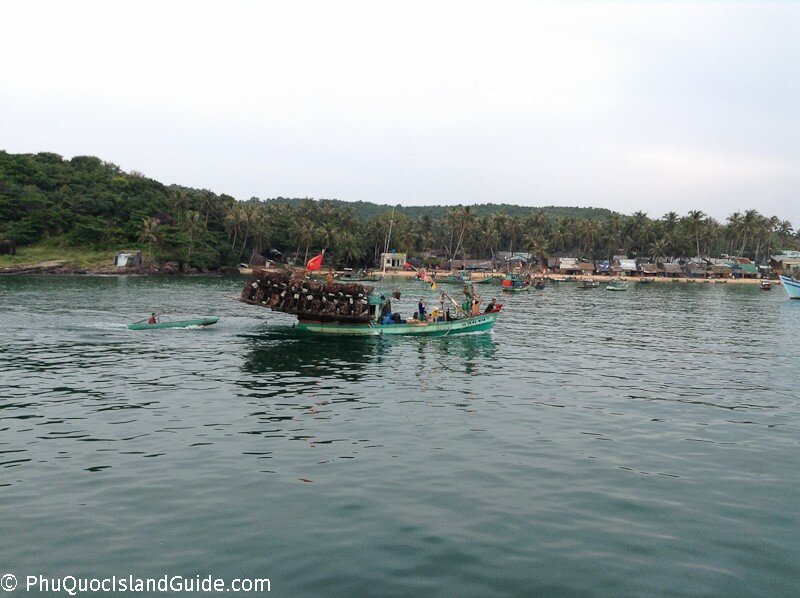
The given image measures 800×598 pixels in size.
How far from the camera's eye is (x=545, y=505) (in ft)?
46.6

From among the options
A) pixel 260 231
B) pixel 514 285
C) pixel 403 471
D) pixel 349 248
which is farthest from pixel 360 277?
pixel 403 471

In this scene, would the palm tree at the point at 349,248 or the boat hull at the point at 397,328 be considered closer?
the boat hull at the point at 397,328

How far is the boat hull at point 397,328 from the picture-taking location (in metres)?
42.2

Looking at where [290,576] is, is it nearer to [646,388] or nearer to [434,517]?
[434,517]

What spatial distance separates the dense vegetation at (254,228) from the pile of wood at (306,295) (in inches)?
2521

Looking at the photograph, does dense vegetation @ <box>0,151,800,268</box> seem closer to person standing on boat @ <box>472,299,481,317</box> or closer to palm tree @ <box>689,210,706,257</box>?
palm tree @ <box>689,210,706,257</box>

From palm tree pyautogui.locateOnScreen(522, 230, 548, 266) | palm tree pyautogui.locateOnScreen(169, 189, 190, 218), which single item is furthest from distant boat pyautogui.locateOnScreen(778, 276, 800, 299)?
palm tree pyautogui.locateOnScreen(169, 189, 190, 218)

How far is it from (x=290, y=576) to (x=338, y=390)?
15122mm

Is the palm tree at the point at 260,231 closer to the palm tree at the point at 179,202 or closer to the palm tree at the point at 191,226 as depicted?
the palm tree at the point at 191,226

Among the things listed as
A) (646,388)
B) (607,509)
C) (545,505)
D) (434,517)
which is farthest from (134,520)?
(646,388)

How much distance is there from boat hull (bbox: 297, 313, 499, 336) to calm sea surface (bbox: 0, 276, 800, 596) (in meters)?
6.87

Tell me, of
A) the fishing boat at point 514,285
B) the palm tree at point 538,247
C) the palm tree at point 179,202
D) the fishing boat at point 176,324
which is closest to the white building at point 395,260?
the palm tree at point 538,247

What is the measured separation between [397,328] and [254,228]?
110 meters

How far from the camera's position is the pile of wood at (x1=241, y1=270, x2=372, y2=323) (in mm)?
41188
